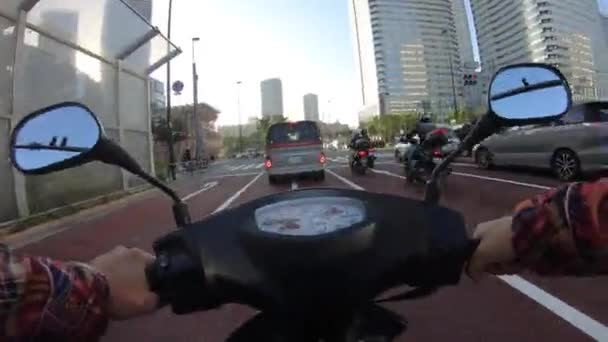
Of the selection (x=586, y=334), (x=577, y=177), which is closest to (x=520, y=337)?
(x=586, y=334)

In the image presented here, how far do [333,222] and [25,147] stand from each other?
2.82 ft

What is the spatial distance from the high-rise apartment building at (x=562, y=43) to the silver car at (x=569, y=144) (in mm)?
11667

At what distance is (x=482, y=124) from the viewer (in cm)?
133

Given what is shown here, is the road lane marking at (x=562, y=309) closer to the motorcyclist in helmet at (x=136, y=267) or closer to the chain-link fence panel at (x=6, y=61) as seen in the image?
the motorcyclist in helmet at (x=136, y=267)

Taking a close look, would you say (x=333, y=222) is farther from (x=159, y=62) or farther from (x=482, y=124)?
(x=159, y=62)

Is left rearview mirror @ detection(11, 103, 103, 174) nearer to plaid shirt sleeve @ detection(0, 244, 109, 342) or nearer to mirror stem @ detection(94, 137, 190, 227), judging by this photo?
mirror stem @ detection(94, 137, 190, 227)

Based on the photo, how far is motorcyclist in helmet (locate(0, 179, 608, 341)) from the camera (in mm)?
789

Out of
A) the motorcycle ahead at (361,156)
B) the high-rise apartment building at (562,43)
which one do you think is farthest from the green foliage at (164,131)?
the high-rise apartment building at (562,43)

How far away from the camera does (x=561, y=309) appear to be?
332 centimetres

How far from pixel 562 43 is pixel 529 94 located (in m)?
40.1

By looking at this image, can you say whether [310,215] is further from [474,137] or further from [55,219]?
[55,219]

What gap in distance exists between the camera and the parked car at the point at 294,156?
15.5 meters

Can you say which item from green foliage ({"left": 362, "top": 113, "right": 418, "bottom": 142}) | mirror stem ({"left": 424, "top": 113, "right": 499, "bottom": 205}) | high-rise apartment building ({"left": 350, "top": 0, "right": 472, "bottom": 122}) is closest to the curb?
mirror stem ({"left": 424, "top": 113, "right": 499, "bottom": 205})

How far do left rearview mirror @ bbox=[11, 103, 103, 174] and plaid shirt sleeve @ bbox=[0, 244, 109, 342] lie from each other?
1.37 feet
